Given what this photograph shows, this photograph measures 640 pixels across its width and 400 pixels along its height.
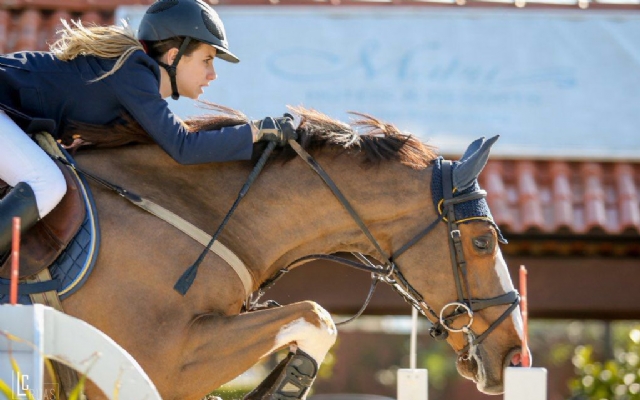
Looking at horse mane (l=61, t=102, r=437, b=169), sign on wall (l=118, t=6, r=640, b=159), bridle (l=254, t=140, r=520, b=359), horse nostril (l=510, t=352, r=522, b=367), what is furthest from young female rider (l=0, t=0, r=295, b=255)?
sign on wall (l=118, t=6, r=640, b=159)

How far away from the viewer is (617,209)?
901 centimetres

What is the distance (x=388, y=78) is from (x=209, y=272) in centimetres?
515

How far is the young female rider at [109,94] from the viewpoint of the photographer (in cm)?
439

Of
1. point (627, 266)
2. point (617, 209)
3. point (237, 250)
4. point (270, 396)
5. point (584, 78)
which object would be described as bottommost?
point (627, 266)

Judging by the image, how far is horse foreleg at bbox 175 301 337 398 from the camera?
4430 millimetres

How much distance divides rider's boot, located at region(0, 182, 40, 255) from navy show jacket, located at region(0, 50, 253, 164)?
48 centimetres

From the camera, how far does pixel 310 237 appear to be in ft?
16.3

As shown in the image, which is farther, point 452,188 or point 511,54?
point 511,54

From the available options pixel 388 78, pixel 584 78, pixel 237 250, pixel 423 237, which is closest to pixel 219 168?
pixel 237 250

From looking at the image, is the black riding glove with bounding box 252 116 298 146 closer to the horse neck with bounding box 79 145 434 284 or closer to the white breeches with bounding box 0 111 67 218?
the horse neck with bounding box 79 145 434 284

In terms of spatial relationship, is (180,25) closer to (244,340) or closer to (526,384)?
(244,340)

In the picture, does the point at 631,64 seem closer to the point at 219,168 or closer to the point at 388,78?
the point at 388,78

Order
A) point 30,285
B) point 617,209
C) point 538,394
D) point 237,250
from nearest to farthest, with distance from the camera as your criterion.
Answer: point 538,394, point 30,285, point 237,250, point 617,209

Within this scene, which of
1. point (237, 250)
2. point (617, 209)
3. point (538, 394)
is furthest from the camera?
point (617, 209)
